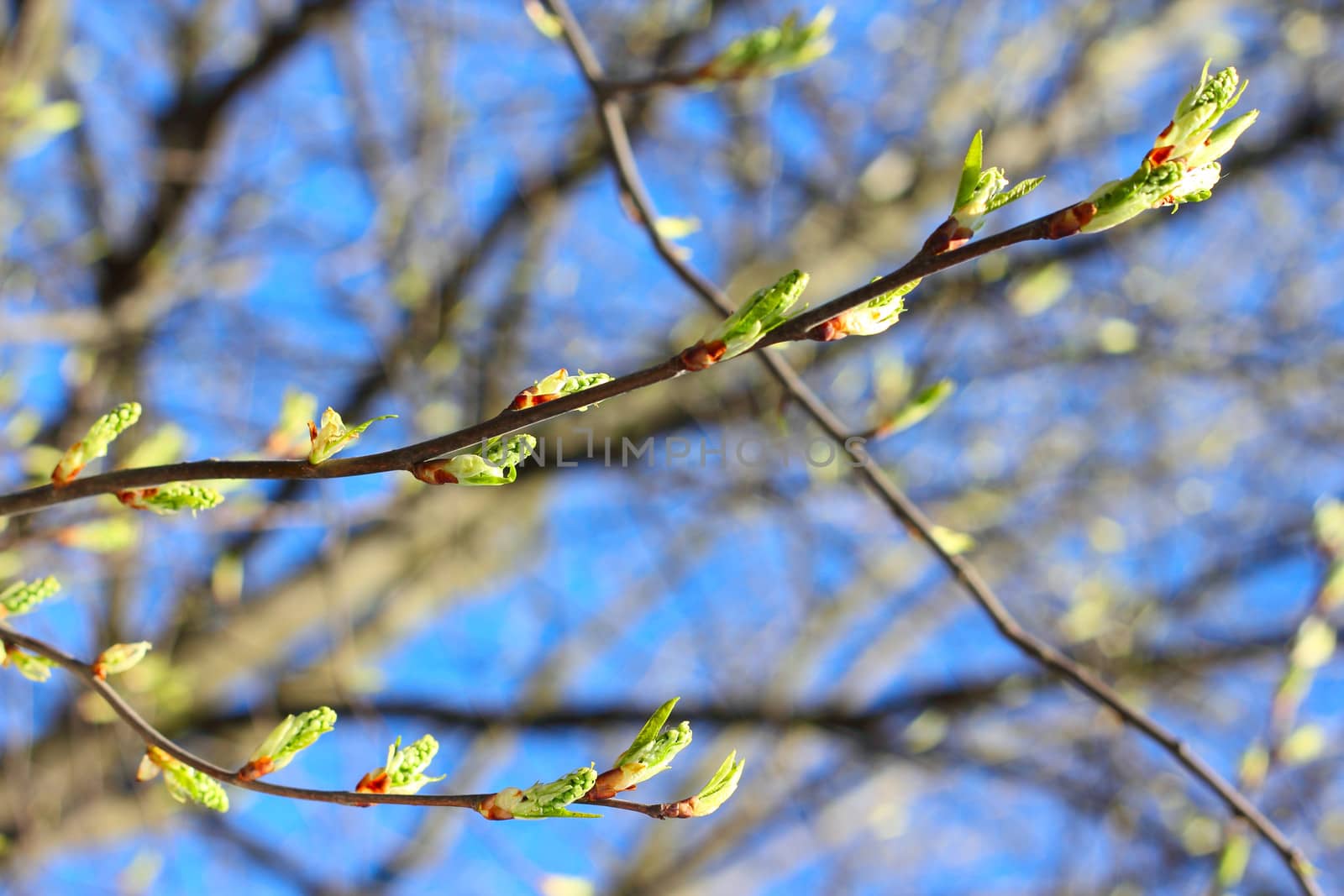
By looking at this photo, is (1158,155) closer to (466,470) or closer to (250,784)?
(466,470)

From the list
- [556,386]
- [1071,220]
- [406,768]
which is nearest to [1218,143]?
[1071,220]

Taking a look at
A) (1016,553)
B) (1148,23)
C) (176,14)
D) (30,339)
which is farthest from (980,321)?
(176,14)

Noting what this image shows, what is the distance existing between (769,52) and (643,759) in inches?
44.5

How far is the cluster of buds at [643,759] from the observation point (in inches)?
37.1

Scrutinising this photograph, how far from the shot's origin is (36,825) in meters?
2.78

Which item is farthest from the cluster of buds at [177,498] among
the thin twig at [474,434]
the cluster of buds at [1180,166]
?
the cluster of buds at [1180,166]

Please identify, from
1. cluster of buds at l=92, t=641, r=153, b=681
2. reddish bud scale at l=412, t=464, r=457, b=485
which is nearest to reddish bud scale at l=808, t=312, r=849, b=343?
reddish bud scale at l=412, t=464, r=457, b=485

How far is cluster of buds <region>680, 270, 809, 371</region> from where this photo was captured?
0.84 meters

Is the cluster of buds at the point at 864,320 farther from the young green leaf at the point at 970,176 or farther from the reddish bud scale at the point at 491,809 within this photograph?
the reddish bud scale at the point at 491,809

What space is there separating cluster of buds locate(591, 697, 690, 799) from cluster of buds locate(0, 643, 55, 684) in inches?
23.5

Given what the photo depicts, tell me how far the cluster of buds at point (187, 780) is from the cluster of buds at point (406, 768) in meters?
0.15

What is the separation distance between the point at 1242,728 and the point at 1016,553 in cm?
105

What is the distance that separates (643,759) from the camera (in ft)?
3.12

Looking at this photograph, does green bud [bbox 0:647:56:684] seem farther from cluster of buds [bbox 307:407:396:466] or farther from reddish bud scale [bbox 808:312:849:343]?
reddish bud scale [bbox 808:312:849:343]
